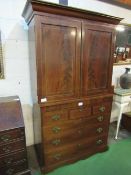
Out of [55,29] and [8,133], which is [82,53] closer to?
[55,29]

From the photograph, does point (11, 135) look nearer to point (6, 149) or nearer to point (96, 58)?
point (6, 149)

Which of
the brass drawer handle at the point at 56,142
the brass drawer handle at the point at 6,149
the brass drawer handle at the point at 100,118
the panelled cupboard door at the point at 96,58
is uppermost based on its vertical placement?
the panelled cupboard door at the point at 96,58

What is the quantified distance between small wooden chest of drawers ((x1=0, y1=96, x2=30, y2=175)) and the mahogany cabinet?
0.78 ft

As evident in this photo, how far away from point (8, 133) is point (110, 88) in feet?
4.80

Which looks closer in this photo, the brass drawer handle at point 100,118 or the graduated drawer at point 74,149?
the graduated drawer at point 74,149

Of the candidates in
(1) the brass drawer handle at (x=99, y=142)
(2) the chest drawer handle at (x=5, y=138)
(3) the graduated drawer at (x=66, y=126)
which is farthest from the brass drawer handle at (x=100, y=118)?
(2) the chest drawer handle at (x=5, y=138)

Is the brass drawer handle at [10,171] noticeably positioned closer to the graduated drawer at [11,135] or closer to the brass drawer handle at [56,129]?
the graduated drawer at [11,135]

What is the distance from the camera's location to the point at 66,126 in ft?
5.99

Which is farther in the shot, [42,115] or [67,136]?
[67,136]

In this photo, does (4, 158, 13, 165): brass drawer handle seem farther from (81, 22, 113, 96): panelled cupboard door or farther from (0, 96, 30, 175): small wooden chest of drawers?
(81, 22, 113, 96): panelled cupboard door

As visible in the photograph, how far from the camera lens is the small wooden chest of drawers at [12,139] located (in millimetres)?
1529

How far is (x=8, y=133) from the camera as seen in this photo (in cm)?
151

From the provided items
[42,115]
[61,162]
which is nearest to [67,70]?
[42,115]

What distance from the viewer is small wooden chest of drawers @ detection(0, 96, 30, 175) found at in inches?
60.2
